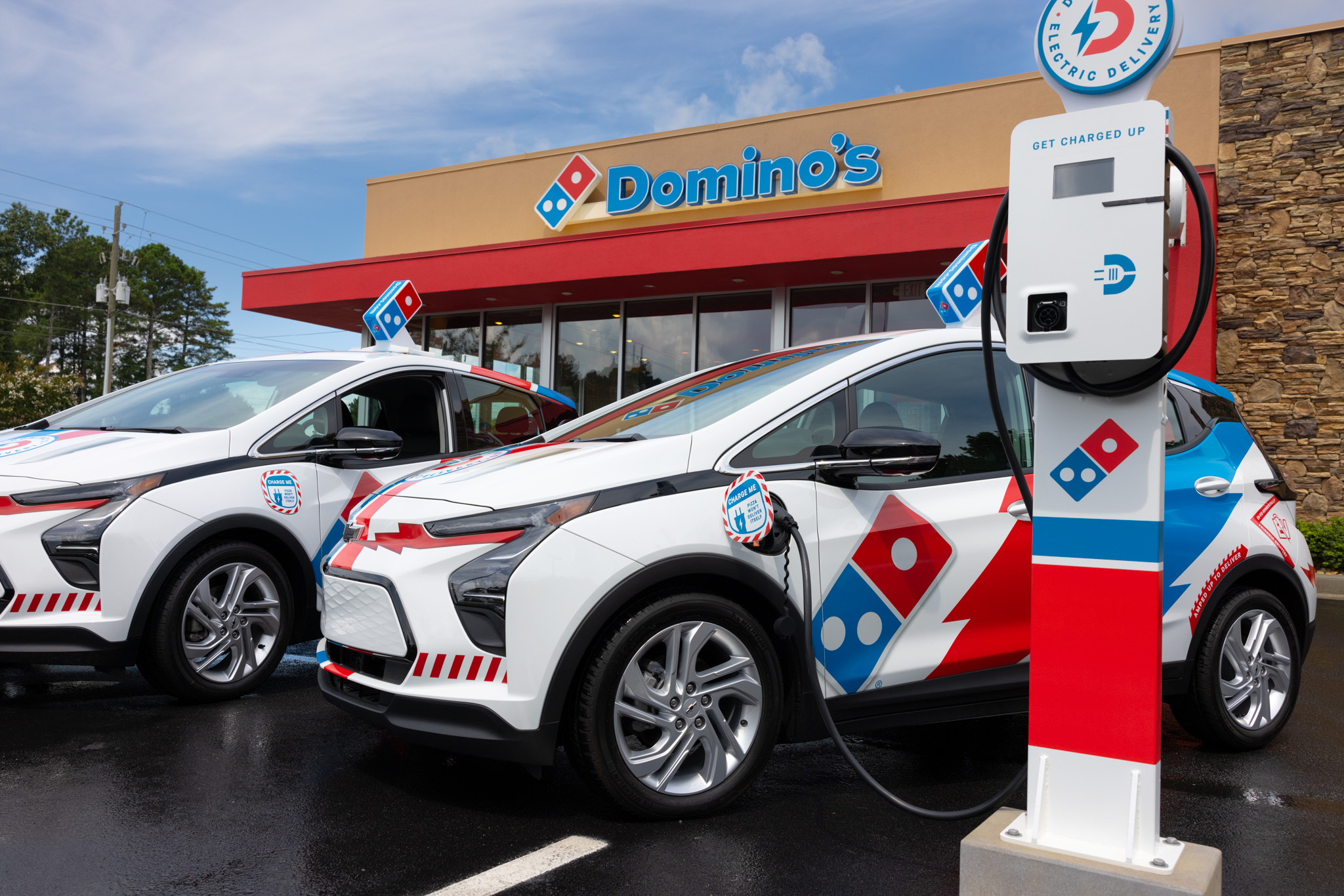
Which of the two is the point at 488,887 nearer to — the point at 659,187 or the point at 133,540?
the point at 133,540

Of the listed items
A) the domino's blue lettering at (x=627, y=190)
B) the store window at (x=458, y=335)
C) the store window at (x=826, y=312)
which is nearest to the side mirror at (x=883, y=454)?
the store window at (x=826, y=312)

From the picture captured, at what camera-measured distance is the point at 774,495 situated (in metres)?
3.34

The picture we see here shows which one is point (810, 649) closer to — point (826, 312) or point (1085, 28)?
point (1085, 28)

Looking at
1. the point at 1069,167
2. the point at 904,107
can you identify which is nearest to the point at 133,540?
the point at 1069,167

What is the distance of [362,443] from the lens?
16.8 ft

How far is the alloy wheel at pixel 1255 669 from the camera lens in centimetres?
422

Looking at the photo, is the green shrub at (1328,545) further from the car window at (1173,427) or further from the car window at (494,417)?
the car window at (494,417)

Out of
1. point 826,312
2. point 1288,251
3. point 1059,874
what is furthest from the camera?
point 826,312

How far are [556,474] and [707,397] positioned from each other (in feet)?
2.94

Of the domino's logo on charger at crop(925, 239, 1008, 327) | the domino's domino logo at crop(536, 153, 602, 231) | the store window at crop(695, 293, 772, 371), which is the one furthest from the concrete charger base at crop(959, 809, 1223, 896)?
the domino's domino logo at crop(536, 153, 602, 231)

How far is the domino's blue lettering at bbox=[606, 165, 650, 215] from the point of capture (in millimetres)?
17125

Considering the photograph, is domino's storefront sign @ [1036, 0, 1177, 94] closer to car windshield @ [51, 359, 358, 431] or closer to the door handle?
the door handle

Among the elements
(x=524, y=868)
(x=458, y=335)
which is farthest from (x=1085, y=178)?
(x=458, y=335)

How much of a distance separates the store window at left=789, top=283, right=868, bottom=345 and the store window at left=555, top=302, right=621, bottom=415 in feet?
10.3
